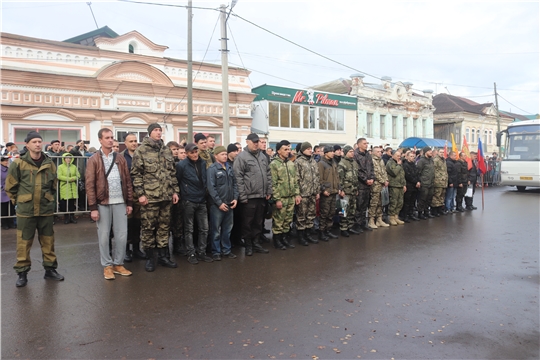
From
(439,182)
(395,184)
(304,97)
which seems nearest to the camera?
(395,184)

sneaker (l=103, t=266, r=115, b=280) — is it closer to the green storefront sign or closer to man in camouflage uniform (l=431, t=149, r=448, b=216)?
man in camouflage uniform (l=431, t=149, r=448, b=216)

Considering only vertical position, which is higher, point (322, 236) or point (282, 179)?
point (282, 179)

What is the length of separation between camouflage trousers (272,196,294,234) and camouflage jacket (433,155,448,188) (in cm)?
618

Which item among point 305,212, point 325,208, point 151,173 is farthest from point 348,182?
point 151,173

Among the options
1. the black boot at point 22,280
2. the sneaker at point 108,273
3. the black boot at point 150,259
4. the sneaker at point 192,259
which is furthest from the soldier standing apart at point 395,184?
the black boot at point 22,280

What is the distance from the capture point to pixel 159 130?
19.5 ft

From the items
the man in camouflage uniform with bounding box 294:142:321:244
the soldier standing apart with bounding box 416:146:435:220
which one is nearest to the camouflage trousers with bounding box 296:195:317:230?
the man in camouflage uniform with bounding box 294:142:321:244

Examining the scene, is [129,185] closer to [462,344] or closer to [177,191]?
[177,191]

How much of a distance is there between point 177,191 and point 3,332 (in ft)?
9.71

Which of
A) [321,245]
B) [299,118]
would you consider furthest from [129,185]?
[299,118]

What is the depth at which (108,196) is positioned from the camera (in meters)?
5.55

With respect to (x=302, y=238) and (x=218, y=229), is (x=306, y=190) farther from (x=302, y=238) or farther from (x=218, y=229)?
(x=218, y=229)

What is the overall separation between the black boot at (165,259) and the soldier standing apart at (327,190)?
340 cm

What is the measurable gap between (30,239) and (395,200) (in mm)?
8077
